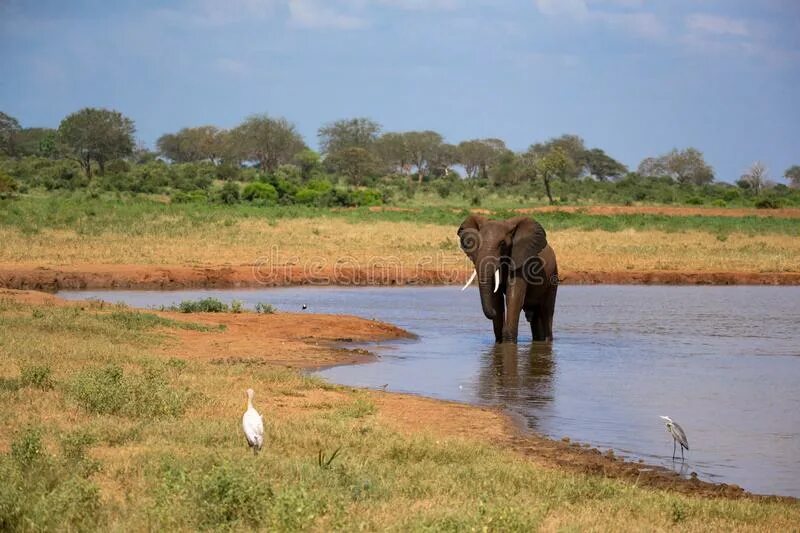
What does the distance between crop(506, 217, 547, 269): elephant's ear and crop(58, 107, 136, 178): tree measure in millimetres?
67099

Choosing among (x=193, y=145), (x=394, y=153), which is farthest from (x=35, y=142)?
(x=394, y=153)

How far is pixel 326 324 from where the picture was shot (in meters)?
20.6

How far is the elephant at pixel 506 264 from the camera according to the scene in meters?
18.0

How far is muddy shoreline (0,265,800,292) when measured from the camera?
28438 mm

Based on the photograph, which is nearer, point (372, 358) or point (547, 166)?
point (372, 358)

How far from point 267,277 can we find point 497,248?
13.5 meters

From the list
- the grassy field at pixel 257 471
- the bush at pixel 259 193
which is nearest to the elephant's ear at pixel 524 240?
the grassy field at pixel 257 471

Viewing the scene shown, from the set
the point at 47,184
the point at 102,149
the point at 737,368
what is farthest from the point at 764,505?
the point at 102,149

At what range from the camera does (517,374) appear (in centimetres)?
1648

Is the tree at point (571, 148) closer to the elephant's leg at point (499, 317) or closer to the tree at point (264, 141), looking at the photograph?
the tree at point (264, 141)

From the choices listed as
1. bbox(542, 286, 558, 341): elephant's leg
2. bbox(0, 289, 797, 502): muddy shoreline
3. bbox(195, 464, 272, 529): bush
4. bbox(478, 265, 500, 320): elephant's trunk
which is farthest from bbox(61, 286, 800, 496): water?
bbox(195, 464, 272, 529): bush

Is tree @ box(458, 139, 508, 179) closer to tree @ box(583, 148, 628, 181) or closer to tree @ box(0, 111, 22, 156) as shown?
tree @ box(583, 148, 628, 181)

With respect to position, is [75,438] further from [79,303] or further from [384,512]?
[79,303]

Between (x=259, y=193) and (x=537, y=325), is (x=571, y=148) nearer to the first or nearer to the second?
(x=259, y=193)
